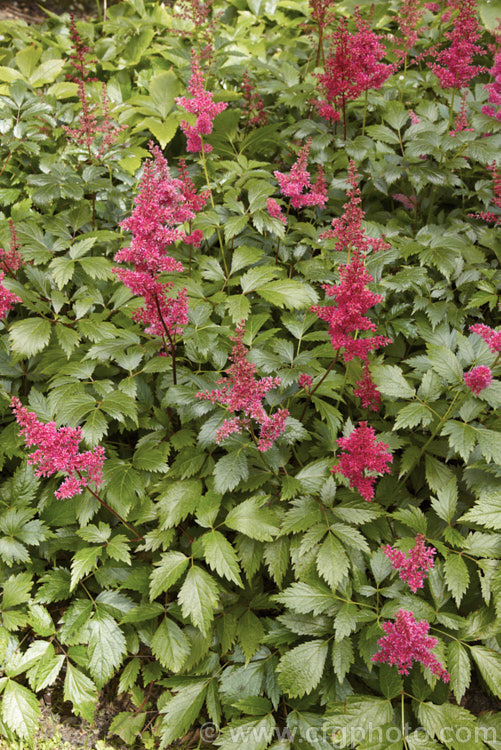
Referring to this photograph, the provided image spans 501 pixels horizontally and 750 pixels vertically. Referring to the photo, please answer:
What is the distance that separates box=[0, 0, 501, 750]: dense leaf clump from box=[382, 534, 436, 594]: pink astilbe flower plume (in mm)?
12

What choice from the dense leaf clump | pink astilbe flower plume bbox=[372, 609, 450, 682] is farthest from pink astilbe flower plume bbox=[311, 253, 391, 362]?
pink astilbe flower plume bbox=[372, 609, 450, 682]

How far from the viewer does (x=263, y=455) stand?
7.27ft

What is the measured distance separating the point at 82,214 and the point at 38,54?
2.21 m

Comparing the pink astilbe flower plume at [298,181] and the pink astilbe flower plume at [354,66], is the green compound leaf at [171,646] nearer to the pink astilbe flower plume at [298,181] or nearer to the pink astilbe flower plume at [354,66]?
the pink astilbe flower plume at [298,181]

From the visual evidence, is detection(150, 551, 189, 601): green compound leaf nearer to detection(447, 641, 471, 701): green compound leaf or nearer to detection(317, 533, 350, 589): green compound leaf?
detection(317, 533, 350, 589): green compound leaf

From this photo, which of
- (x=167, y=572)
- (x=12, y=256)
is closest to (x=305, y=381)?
(x=167, y=572)

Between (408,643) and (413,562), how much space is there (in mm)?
273

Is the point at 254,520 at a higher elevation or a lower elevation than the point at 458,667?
higher

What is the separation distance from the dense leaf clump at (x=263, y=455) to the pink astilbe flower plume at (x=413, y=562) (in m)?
0.01

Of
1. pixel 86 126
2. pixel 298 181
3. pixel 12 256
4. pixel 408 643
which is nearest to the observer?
pixel 408 643

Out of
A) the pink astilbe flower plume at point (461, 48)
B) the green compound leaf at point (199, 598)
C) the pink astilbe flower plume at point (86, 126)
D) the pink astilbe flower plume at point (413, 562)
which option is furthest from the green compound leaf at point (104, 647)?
the pink astilbe flower plume at point (461, 48)

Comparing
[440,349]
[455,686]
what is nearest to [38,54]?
[440,349]

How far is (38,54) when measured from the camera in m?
4.12

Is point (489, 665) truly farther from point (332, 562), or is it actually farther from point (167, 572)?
point (167, 572)
